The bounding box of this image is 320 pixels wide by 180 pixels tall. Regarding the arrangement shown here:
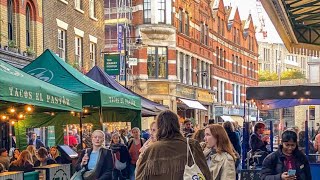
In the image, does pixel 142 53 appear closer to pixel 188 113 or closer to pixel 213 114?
pixel 188 113

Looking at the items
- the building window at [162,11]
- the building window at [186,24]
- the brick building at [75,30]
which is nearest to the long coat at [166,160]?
the brick building at [75,30]

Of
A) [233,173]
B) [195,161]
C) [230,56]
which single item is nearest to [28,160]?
[233,173]

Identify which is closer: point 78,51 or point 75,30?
point 75,30

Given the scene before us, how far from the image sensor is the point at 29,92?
9.48 m

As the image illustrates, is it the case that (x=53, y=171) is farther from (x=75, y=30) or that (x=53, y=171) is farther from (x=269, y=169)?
(x=75, y=30)

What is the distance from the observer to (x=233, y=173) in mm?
6617

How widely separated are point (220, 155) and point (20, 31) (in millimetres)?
15683

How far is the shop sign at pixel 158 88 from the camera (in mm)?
43531

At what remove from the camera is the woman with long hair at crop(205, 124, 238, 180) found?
6594mm

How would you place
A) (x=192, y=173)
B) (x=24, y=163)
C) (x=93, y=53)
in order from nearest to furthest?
(x=192, y=173) → (x=24, y=163) → (x=93, y=53)

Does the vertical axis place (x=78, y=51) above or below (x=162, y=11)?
below

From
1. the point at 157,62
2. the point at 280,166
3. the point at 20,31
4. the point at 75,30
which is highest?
the point at 75,30

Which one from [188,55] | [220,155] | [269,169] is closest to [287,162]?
[269,169]

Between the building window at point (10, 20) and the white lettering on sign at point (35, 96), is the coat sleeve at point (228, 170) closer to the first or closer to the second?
the white lettering on sign at point (35, 96)
